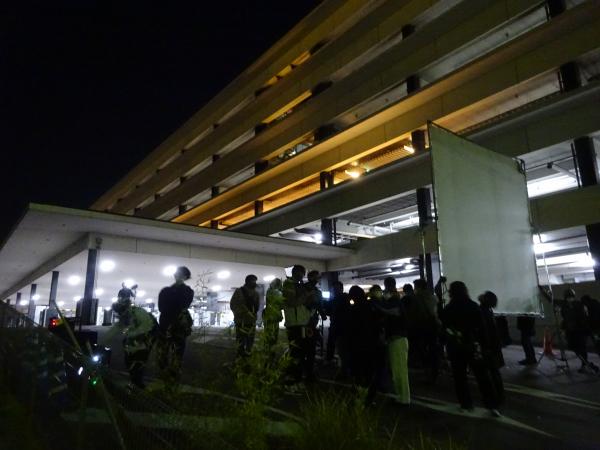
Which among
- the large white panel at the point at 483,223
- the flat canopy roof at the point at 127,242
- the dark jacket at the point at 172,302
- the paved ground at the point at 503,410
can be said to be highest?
the flat canopy roof at the point at 127,242

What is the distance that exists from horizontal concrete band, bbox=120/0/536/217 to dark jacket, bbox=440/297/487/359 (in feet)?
49.3

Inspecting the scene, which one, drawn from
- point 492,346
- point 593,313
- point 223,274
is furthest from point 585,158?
point 223,274

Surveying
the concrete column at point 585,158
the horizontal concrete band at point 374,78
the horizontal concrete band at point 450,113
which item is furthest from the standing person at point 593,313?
the horizontal concrete band at point 374,78

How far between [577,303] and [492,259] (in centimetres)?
421

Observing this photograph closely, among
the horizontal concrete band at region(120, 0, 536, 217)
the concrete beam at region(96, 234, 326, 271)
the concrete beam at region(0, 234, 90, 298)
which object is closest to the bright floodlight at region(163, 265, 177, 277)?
the concrete beam at region(96, 234, 326, 271)

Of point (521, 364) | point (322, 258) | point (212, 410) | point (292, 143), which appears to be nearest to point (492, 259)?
point (212, 410)

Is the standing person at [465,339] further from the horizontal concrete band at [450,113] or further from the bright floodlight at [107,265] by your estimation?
the bright floodlight at [107,265]

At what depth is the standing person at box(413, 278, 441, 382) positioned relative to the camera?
725 cm

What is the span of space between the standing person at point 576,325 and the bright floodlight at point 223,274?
49.2 feet

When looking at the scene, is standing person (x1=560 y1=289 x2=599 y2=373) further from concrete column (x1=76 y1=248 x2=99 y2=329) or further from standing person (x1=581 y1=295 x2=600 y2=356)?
concrete column (x1=76 y1=248 x2=99 y2=329)

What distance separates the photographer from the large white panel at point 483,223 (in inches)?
203

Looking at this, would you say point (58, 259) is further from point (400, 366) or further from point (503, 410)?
point (503, 410)

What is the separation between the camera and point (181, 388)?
3705mm

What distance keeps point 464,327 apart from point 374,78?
17.5 meters
